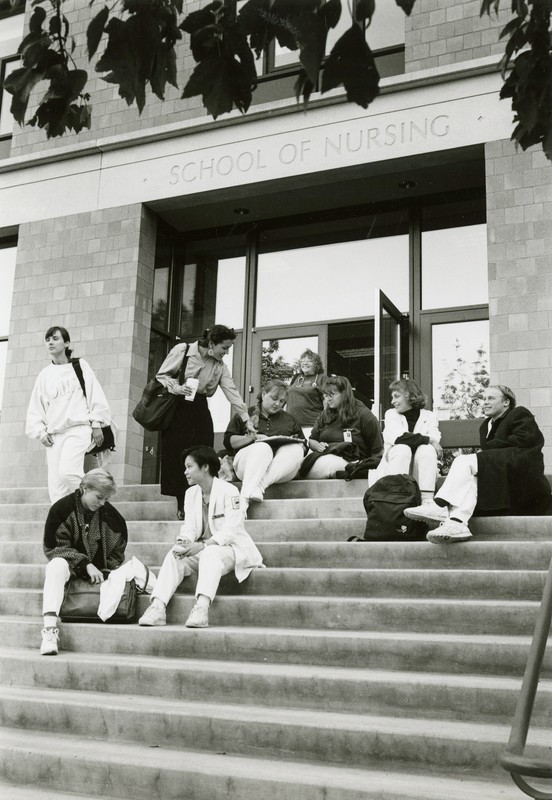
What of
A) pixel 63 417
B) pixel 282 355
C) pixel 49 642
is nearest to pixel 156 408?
pixel 63 417

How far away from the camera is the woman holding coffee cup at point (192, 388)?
8273 mm

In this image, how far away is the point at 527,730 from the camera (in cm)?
261

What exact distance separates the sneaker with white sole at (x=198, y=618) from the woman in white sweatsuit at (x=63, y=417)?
9.14ft

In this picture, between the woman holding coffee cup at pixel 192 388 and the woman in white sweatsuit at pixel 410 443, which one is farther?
the woman holding coffee cup at pixel 192 388

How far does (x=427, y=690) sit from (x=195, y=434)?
413 cm

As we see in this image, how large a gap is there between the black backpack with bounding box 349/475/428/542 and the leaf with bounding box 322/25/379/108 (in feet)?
11.9

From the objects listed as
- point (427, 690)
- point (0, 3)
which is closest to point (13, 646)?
point (427, 690)

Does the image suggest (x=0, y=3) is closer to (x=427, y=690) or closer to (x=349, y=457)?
(x=427, y=690)

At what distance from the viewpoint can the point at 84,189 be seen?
12391mm

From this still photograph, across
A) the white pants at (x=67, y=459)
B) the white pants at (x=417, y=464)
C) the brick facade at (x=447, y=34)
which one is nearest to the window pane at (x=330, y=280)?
the brick facade at (x=447, y=34)

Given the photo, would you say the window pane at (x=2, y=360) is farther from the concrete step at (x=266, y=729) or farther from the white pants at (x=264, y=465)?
the concrete step at (x=266, y=729)

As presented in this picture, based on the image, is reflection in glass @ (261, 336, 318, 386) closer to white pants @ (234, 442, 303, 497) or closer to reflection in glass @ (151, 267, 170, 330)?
reflection in glass @ (151, 267, 170, 330)

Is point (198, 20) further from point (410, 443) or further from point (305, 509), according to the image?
point (305, 509)

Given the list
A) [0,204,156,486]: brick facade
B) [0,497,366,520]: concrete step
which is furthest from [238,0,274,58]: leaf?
[0,204,156,486]: brick facade
